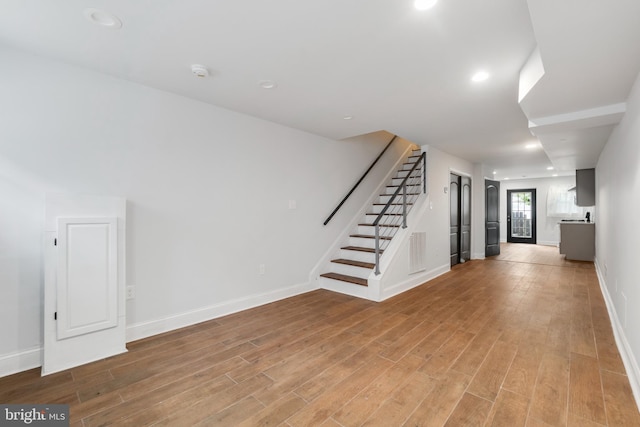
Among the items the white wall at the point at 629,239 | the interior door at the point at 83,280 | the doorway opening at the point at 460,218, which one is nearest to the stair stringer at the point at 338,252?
the doorway opening at the point at 460,218

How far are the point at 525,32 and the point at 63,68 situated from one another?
3426mm

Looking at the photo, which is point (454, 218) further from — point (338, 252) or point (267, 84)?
point (267, 84)

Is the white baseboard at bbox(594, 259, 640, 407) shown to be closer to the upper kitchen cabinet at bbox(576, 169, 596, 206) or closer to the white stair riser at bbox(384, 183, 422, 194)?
the white stair riser at bbox(384, 183, 422, 194)

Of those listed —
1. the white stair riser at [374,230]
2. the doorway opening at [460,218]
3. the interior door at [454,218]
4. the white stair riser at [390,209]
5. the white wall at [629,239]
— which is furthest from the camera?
the doorway opening at [460,218]

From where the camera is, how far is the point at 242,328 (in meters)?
3.02

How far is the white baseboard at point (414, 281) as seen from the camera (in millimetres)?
4068

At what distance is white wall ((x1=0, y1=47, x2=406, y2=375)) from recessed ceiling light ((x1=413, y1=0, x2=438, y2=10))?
234cm

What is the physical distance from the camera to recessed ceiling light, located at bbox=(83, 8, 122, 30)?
69.8 inches

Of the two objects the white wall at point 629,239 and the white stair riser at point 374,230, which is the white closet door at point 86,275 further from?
the white wall at point 629,239

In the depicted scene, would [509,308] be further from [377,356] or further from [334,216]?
[334,216]

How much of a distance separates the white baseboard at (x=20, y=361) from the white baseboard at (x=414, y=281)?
3409 millimetres

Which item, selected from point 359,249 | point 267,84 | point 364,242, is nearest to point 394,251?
point 359,249

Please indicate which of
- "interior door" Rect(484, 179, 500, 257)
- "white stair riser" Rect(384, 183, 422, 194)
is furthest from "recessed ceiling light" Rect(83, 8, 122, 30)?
"interior door" Rect(484, 179, 500, 257)

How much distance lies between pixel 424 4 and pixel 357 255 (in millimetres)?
3567
